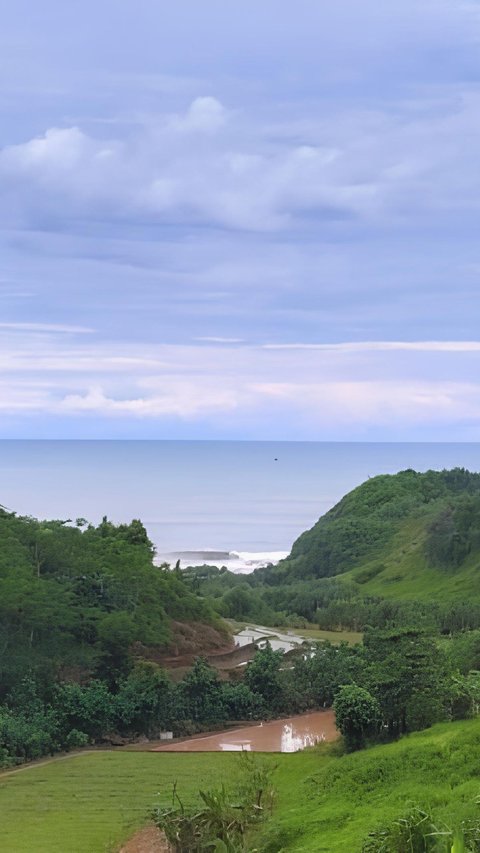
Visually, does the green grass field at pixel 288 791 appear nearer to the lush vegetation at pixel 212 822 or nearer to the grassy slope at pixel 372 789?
the grassy slope at pixel 372 789

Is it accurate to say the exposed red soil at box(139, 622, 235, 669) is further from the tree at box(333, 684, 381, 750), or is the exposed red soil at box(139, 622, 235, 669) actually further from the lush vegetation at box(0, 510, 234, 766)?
the tree at box(333, 684, 381, 750)

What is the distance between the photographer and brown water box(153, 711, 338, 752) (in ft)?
64.6

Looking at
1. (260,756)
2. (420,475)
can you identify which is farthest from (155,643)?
(420,475)

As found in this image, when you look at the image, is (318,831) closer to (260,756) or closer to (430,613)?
(260,756)

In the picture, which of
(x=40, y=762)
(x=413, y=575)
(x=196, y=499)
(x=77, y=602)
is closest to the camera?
(x=40, y=762)

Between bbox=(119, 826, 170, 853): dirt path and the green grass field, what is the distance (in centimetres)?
21

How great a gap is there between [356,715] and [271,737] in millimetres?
4117

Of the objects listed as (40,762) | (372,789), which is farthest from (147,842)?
(40,762)

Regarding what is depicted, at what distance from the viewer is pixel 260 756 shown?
1844cm

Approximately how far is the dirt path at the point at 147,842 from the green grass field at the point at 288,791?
0.21m

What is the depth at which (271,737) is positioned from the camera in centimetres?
2056

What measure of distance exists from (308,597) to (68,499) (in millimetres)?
58615

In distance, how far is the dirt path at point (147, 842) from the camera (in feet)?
44.6

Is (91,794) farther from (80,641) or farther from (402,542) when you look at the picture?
(402,542)
